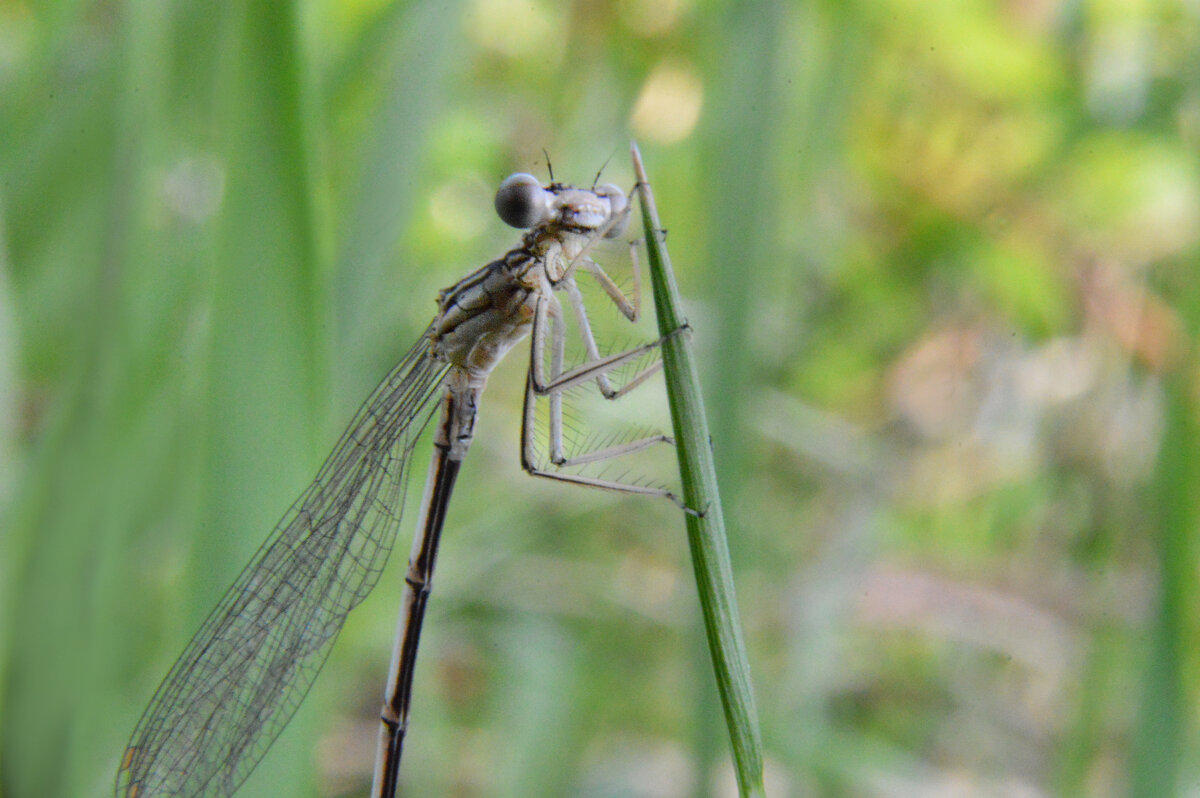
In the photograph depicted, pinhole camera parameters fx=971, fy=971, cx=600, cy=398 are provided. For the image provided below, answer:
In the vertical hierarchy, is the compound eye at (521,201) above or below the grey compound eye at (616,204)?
below

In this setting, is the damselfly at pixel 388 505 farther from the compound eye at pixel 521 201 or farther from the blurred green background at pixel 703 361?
the blurred green background at pixel 703 361

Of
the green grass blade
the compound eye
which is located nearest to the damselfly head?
the compound eye

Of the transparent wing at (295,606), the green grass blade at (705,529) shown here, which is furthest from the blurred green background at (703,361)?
the green grass blade at (705,529)

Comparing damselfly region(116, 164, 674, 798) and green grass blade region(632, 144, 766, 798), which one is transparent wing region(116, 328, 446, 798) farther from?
green grass blade region(632, 144, 766, 798)

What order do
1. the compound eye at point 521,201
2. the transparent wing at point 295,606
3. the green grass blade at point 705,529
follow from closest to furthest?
the green grass blade at point 705,529 < the compound eye at point 521,201 < the transparent wing at point 295,606

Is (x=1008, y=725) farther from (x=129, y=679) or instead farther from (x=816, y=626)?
(x=129, y=679)

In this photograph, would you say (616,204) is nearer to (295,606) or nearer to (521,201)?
(521,201)

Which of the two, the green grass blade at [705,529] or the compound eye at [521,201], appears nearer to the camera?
the green grass blade at [705,529]
